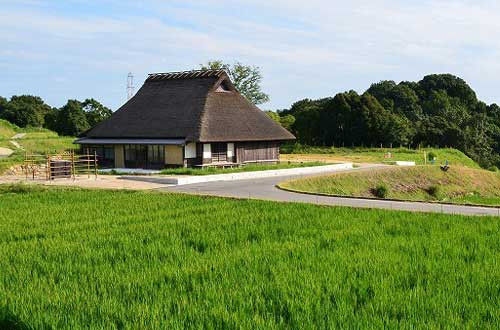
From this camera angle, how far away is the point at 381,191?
25.0 m

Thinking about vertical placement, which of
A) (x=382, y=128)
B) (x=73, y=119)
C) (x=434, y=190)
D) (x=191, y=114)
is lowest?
(x=434, y=190)

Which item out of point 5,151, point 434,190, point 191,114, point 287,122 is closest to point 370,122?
point 287,122

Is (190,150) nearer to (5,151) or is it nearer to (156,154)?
(156,154)

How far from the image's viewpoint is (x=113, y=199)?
56.8 ft

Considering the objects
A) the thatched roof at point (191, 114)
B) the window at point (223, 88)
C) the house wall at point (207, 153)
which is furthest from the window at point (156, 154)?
the window at point (223, 88)

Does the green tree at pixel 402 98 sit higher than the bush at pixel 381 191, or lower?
higher

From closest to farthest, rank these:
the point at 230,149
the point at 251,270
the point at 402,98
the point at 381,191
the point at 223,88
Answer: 1. the point at 251,270
2. the point at 381,191
3. the point at 230,149
4. the point at 223,88
5. the point at 402,98

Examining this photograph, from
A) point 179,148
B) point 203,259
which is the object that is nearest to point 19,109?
point 179,148

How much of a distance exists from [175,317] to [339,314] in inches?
66.6

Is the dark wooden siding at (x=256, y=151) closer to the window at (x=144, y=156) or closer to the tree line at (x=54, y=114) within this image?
the window at (x=144, y=156)

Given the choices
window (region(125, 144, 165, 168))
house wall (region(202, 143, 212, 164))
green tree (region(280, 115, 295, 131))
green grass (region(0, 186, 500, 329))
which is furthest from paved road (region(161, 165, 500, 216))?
green tree (region(280, 115, 295, 131))

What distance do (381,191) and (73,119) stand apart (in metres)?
35.7

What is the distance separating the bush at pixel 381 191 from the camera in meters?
25.0

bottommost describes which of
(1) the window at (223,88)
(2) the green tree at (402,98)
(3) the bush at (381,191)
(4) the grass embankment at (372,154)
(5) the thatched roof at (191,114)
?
(3) the bush at (381,191)
